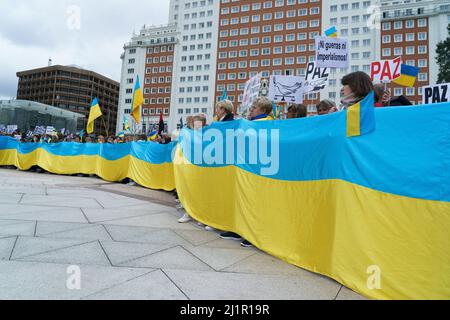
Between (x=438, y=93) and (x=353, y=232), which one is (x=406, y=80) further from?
(x=353, y=232)

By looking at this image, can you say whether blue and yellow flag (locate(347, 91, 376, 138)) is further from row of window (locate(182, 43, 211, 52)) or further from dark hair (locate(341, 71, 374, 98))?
row of window (locate(182, 43, 211, 52))

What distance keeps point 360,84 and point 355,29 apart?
8030 centimetres

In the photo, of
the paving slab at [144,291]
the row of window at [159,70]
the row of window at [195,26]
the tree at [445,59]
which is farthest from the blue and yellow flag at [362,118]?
the row of window at [195,26]

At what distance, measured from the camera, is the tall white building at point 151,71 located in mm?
85500

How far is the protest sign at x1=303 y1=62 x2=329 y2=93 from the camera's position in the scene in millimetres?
7595

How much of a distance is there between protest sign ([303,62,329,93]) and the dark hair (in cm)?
461

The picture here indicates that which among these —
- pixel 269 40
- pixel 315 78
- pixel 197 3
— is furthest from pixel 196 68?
pixel 315 78

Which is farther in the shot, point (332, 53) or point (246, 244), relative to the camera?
point (332, 53)

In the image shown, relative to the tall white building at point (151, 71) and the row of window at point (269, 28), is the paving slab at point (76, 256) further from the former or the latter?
the tall white building at point (151, 71)

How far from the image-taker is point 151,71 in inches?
3472

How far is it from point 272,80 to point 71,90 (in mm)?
130577

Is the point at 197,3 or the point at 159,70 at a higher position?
the point at 197,3

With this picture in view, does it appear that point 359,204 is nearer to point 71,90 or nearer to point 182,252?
point 182,252
